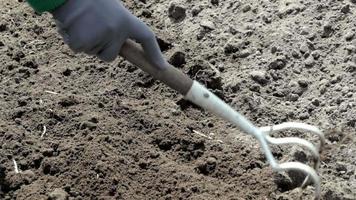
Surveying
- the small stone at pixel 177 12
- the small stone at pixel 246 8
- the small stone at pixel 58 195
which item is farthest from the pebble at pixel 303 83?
the small stone at pixel 58 195

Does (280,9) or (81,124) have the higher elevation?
(280,9)

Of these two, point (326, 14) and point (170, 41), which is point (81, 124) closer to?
point (170, 41)

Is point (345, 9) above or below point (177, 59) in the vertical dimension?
above

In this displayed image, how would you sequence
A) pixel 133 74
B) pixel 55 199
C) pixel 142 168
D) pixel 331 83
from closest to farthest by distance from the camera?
pixel 55 199, pixel 142 168, pixel 331 83, pixel 133 74

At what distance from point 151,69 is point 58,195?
26.8 inches

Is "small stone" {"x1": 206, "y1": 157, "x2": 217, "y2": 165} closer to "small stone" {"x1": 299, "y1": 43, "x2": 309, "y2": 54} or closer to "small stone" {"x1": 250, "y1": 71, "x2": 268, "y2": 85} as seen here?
"small stone" {"x1": 250, "y1": 71, "x2": 268, "y2": 85}

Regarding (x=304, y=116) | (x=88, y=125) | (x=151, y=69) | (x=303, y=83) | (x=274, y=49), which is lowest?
(x=88, y=125)

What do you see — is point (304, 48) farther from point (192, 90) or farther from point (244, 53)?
point (192, 90)

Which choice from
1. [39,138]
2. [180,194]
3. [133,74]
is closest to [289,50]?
[133,74]

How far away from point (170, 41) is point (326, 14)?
2.63ft

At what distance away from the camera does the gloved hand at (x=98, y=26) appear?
7.14 feet

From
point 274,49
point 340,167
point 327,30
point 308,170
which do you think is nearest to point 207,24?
point 274,49

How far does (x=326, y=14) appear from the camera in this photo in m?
3.28

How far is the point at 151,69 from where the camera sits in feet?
7.65
